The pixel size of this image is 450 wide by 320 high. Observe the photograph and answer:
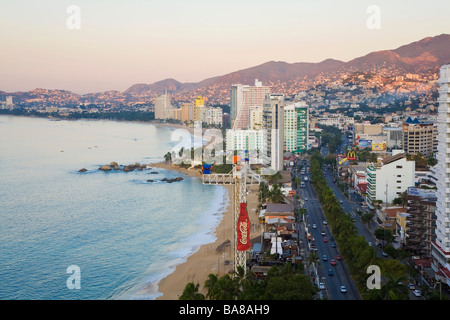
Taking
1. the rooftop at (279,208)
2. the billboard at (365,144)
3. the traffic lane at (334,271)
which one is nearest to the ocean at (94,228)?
the rooftop at (279,208)

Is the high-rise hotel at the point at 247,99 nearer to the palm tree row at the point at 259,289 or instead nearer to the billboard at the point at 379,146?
the billboard at the point at 379,146

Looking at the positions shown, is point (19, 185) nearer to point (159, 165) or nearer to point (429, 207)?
point (159, 165)

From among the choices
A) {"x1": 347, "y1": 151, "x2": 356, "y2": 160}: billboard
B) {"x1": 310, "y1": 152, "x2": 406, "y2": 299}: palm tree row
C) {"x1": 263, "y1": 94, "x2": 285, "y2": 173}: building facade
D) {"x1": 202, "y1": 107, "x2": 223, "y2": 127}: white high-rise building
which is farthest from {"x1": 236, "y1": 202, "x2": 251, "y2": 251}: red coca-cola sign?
{"x1": 202, "y1": 107, "x2": 223, "y2": 127}: white high-rise building

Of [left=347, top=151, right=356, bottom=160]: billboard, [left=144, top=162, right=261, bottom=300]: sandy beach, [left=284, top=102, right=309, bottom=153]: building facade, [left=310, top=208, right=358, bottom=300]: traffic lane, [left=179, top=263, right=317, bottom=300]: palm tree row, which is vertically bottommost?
[left=144, top=162, right=261, bottom=300]: sandy beach

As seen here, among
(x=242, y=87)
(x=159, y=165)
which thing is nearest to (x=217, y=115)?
(x=242, y=87)

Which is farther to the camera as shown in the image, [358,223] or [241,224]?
Result: [358,223]

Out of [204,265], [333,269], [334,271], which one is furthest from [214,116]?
[334,271]

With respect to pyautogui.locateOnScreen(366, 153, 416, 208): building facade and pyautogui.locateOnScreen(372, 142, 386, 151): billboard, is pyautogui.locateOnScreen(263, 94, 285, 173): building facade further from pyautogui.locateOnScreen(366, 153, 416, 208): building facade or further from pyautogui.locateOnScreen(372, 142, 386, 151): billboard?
pyautogui.locateOnScreen(372, 142, 386, 151): billboard
